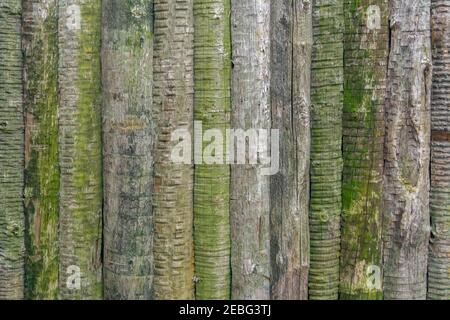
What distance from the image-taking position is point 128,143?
118 inches

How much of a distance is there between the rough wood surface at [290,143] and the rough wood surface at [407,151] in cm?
44

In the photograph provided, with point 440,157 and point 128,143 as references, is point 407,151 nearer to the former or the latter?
point 440,157

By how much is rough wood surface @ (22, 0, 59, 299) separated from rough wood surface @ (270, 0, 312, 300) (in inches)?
46.5

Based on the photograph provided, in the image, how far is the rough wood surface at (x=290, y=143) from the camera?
307cm

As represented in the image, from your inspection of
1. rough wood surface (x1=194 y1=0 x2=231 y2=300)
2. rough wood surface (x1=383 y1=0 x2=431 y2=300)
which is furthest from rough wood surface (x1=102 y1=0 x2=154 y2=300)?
rough wood surface (x1=383 y1=0 x2=431 y2=300)

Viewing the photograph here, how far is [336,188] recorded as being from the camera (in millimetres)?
3141

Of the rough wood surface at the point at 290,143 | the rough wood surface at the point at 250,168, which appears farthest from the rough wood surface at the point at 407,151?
the rough wood surface at the point at 250,168

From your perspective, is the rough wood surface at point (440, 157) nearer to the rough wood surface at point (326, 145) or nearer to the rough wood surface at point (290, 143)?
the rough wood surface at point (326, 145)

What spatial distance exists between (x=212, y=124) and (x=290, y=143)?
1.43 feet

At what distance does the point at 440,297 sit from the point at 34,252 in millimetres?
2253

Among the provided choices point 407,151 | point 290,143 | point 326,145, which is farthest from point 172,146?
point 407,151

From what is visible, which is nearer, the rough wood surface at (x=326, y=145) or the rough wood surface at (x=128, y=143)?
the rough wood surface at (x=128, y=143)

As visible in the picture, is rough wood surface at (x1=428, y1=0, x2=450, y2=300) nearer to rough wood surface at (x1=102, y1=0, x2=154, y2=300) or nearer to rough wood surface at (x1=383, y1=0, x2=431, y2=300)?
rough wood surface at (x1=383, y1=0, x2=431, y2=300)

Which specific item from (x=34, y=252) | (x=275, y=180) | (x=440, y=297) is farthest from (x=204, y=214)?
(x=440, y=297)
